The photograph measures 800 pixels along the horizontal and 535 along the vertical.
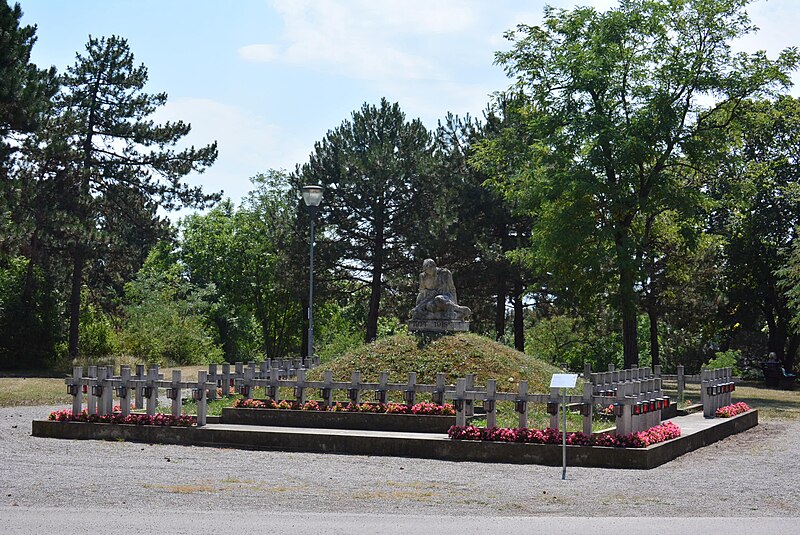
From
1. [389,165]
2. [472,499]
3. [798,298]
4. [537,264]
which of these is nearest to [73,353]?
[389,165]

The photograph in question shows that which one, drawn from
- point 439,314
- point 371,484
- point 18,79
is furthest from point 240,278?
point 371,484

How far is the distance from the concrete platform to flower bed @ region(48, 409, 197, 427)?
0.21 meters

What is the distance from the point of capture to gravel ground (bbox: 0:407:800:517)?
10.3 m

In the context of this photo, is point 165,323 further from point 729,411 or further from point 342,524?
point 342,524

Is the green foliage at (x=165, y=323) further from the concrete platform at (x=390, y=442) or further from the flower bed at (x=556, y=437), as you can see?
the flower bed at (x=556, y=437)

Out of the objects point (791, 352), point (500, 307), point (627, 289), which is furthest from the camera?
point (791, 352)

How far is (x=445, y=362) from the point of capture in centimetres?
2147

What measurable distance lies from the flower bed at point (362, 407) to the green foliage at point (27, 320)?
2337 centimetres

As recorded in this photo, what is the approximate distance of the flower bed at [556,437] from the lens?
1459cm

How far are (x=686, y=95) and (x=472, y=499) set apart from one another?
24463 mm

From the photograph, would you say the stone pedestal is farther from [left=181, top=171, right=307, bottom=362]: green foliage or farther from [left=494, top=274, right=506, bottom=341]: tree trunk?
[left=181, top=171, right=307, bottom=362]: green foliage

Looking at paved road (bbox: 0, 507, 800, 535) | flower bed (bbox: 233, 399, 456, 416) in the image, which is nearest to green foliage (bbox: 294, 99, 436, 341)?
flower bed (bbox: 233, 399, 456, 416)

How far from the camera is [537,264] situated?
3444 cm

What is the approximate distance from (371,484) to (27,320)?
A: 31.1m
